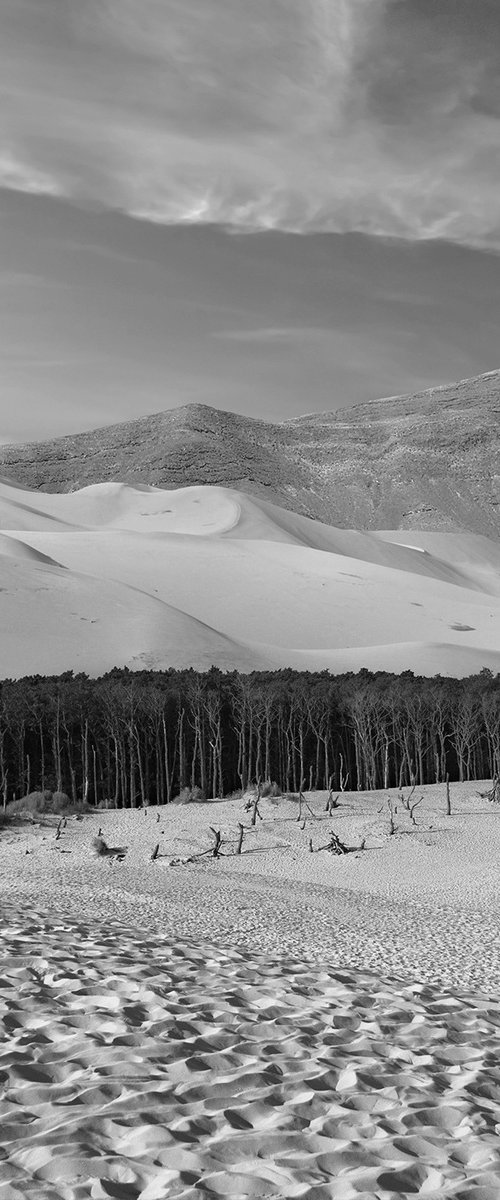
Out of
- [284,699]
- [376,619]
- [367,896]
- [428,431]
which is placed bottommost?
[367,896]

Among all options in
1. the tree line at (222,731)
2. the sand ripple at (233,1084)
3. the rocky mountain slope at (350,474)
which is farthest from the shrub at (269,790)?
the rocky mountain slope at (350,474)

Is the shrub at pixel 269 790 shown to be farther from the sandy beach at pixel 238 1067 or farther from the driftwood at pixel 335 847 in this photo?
the sandy beach at pixel 238 1067

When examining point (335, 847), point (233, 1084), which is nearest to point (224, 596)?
point (335, 847)

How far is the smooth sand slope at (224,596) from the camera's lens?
197 feet

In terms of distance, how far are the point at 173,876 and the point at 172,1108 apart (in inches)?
637

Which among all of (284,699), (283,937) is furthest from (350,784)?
(283,937)

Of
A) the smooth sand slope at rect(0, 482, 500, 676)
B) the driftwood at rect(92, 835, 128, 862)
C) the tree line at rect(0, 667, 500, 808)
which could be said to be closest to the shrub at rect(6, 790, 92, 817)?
the tree line at rect(0, 667, 500, 808)

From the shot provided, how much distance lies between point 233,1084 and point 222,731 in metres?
40.5

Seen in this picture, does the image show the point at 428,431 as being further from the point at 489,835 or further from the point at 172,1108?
the point at 172,1108

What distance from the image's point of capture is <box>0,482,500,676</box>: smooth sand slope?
5997 centimetres

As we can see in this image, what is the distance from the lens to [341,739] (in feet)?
153

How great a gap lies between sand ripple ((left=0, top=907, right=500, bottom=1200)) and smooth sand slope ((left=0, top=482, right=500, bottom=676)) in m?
49.1

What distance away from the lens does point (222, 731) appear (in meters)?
45.5

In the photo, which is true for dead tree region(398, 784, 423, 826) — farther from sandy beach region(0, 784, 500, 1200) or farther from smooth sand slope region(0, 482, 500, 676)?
smooth sand slope region(0, 482, 500, 676)
